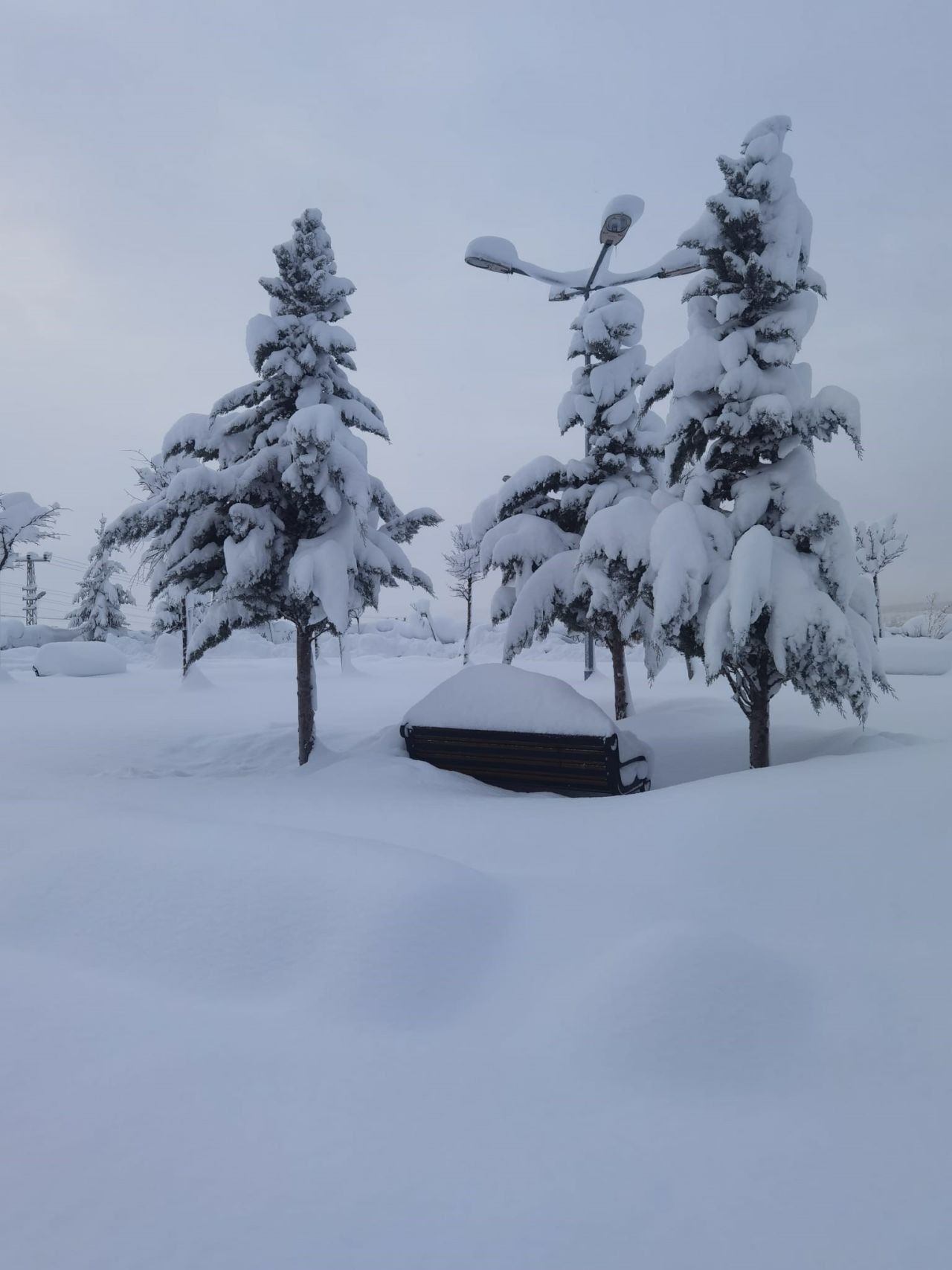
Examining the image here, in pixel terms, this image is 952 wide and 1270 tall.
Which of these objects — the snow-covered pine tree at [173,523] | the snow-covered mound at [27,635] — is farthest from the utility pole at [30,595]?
the snow-covered pine tree at [173,523]

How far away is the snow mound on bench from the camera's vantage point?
794 cm

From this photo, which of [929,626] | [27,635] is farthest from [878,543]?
[27,635]

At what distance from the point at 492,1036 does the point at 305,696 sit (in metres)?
7.22

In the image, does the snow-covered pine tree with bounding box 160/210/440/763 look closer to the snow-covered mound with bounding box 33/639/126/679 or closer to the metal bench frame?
the metal bench frame

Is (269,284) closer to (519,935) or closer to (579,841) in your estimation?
(579,841)

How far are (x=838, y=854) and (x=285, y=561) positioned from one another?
7625 millimetres

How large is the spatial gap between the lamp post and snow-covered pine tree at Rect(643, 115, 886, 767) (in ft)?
6.10

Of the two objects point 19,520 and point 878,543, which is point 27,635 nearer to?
point 19,520

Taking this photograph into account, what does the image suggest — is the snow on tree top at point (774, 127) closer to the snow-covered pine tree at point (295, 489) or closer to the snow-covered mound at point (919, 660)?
the snow-covered pine tree at point (295, 489)

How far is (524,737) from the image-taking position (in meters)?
8.12

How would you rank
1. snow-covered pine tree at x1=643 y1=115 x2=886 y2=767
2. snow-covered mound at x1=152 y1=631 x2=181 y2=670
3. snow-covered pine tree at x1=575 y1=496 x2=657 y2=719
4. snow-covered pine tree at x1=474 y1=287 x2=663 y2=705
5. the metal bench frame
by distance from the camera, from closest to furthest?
snow-covered pine tree at x1=643 y1=115 x2=886 y2=767
the metal bench frame
snow-covered pine tree at x1=575 y1=496 x2=657 y2=719
snow-covered pine tree at x1=474 y1=287 x2=663 y2=705
snow-covered mound at x1=152 y1=631 x2=181 y2=670

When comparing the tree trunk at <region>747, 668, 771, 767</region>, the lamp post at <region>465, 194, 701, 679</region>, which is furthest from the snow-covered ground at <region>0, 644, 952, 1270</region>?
the lamp post at <region>465, 194, 701, 679</region>

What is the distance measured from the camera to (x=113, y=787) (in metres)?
7.37

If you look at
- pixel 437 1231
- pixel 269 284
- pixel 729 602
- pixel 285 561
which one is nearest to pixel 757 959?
pixel 437 1231
